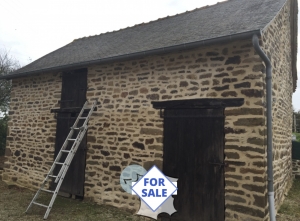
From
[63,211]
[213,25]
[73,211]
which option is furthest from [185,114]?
[63,211]

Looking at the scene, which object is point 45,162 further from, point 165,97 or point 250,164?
point 250,164

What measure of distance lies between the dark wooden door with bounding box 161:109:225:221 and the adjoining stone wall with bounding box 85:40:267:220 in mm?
161

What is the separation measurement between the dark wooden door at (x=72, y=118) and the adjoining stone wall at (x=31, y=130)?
273 millimetres

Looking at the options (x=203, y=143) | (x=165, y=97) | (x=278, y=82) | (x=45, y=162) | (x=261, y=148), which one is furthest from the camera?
(x=45, y=162)

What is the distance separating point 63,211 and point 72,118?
2.31 m

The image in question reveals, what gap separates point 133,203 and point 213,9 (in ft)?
18.7

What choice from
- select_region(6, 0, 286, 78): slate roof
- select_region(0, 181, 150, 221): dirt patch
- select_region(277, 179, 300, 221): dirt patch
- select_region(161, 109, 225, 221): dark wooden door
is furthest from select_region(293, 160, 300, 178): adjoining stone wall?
select_region(0, 181, 150, 221): dirt patch

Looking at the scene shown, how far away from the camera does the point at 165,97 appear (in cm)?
516

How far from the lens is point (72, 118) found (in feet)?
21.7

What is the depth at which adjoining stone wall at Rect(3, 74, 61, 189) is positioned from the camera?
7039mm

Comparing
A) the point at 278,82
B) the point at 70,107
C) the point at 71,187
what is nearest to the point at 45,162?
the point at 71,187

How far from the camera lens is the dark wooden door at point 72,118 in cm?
625

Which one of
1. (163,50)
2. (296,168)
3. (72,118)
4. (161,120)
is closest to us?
(163,50)

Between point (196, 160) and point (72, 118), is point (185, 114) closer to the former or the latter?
point (196, 160)
